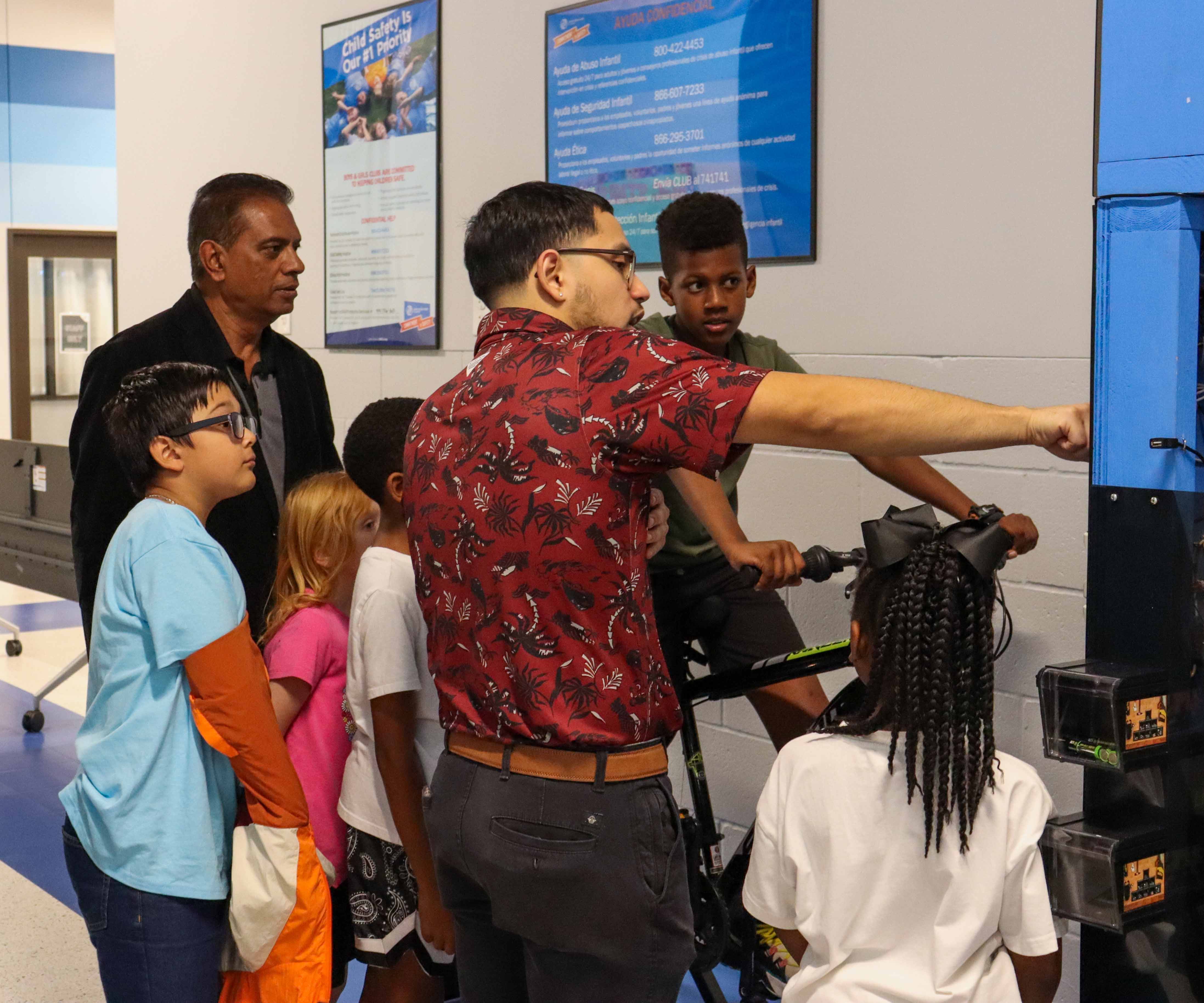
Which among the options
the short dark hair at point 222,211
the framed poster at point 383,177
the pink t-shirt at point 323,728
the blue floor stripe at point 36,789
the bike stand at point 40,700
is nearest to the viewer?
the pink t-shirt at point 323,728

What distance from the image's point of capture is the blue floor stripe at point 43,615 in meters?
7.02

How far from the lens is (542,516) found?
4.72 feet

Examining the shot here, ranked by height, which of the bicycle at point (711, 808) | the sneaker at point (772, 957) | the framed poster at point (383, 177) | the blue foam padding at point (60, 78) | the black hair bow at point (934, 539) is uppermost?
the blue foam padding at point (60, 78)


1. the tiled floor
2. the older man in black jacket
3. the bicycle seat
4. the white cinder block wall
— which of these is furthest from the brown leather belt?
the tiled floor

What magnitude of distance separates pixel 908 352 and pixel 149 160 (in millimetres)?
3466

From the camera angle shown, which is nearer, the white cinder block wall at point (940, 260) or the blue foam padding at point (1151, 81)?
the blue foam padding at point (1151, 81)

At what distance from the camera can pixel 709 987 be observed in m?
2.49

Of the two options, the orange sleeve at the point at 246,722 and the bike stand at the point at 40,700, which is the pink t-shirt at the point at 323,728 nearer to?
the orange sleeve at the point at 246,722

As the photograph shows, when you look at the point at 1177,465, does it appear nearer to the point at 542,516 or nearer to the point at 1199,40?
the point at 1199,40

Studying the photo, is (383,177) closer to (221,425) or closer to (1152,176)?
(221,425)

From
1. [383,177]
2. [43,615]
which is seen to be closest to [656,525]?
[383,177]

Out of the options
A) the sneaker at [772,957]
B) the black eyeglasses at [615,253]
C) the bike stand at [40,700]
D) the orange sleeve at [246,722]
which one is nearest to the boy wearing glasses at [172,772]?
the orange sleeve at [246,722]

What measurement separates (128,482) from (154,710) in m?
0.73

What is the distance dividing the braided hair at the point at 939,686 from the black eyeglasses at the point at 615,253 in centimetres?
48
